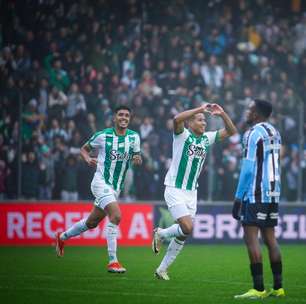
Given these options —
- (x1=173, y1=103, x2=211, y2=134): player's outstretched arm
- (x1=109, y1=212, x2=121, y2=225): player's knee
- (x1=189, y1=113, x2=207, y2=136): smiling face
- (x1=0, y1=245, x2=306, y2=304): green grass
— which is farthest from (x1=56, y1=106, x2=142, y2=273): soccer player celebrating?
(x1=173, y1=103, x2=211, y2=134): player's outstretched arm

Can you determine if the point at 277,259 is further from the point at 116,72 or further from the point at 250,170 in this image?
the point at 116,72

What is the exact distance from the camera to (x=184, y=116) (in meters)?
12.8

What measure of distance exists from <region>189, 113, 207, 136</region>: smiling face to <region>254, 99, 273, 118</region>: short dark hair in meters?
2.68

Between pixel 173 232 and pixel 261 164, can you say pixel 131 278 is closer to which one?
pixel 173 232

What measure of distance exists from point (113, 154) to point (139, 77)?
1023cm

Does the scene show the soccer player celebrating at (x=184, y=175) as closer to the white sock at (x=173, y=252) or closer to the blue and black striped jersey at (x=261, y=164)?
the white sock at (x=173, y=252)

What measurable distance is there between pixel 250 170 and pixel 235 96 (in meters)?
14.0

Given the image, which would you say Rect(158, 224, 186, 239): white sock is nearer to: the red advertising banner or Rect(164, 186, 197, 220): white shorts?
Rect(164, 186, 197, 220): white shorts

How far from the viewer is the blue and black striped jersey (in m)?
10.8

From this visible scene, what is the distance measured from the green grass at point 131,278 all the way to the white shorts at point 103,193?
1035 millimetres

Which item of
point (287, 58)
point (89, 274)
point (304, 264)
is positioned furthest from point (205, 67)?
point (89, 274)

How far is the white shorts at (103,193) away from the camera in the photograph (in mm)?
14578

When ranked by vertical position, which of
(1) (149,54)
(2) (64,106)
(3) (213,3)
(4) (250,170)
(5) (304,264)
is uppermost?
(3) (213,3)

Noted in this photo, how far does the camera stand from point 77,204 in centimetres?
2114
